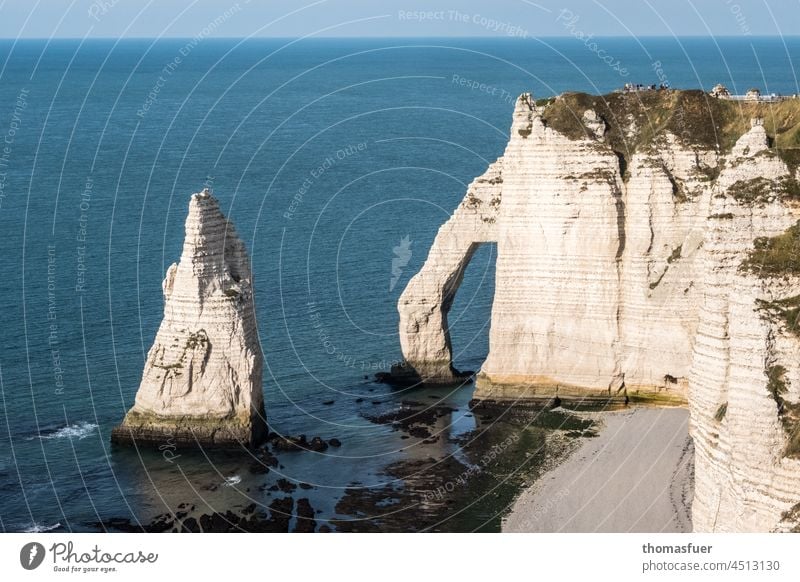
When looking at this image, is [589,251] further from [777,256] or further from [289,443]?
[777,256]

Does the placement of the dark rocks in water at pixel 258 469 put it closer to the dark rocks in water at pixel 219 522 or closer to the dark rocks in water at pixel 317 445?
the dark rocks in water at pixel 317 445

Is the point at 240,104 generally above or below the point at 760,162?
above

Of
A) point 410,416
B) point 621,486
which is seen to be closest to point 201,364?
point 410,416

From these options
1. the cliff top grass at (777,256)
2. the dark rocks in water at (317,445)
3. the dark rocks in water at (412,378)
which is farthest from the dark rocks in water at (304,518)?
the cliff top grass at (777,256)

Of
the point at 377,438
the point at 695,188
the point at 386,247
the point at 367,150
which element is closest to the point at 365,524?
the point at 377,438

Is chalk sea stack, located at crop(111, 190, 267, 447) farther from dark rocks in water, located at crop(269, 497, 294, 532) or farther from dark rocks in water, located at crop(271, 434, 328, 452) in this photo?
dark rocks in water, located at crop(269, 497, 294, 532)

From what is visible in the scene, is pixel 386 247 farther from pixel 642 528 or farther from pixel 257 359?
pixel 642 528
